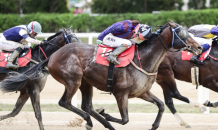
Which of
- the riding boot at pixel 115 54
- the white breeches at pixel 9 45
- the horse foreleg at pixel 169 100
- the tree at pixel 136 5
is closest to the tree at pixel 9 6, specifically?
the tree at pixel 136 5

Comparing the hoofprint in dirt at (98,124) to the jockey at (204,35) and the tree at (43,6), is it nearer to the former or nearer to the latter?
the jockey at (204,35)

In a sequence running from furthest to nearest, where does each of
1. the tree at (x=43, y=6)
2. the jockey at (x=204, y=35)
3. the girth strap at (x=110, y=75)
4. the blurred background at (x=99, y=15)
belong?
the tree at (x=43, y=6)
the blurred background at (x=99, y=15)
the jockey at (x=204, y=35)
the girth strap at (x=110, y=75)

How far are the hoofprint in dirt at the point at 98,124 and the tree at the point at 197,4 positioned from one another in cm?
1512

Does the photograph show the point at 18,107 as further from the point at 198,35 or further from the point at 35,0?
the point at 35,0

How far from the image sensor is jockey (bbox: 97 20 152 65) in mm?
5383

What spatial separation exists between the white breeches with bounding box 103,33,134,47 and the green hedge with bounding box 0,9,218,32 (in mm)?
11610

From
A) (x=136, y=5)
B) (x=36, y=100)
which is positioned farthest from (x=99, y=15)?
(x=36, y=100)

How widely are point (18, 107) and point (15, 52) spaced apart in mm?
1017

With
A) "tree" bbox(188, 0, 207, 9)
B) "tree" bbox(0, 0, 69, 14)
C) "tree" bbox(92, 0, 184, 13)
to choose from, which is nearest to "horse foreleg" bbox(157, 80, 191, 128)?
"tree" bbox(0, 0, 69, 14)

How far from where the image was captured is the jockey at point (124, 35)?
538 centimetres

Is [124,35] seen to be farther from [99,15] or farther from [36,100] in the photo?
[99,15]

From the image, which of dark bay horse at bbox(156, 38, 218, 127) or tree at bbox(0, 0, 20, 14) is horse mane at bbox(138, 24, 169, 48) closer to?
dark bay horse at bbox(156, 38, 218, 127)

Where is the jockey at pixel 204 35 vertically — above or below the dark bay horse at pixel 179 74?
above

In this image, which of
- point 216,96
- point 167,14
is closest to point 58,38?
point 216,96
